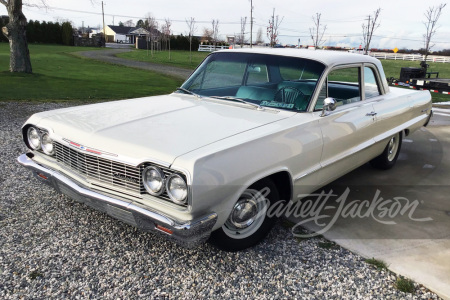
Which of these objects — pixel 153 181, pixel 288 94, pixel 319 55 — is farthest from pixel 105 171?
pixel 319 55

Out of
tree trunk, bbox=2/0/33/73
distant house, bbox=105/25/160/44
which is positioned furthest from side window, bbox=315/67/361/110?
distant house, bbox=105/25/160/44

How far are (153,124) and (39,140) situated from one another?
3.54ft

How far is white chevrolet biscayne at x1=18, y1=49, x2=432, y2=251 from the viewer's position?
2541 millimetres

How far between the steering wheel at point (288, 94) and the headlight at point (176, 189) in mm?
1554

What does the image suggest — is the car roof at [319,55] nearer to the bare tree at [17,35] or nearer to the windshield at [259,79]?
the windshield at [259,79]

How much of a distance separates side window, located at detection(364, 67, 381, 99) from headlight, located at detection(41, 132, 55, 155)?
3291 millimetres

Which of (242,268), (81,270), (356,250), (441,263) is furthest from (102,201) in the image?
(441,263)

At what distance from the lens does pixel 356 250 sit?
3225mm

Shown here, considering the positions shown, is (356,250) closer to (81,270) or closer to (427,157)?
(81,270)

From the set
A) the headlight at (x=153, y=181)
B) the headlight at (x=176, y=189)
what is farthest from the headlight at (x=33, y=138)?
the headlight at (x=176, y=189)

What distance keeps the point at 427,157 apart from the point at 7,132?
696 centimetres

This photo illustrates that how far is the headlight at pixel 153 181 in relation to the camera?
2.56 metres

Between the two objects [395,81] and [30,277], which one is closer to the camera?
[30,277]

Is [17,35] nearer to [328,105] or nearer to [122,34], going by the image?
[328,105]
